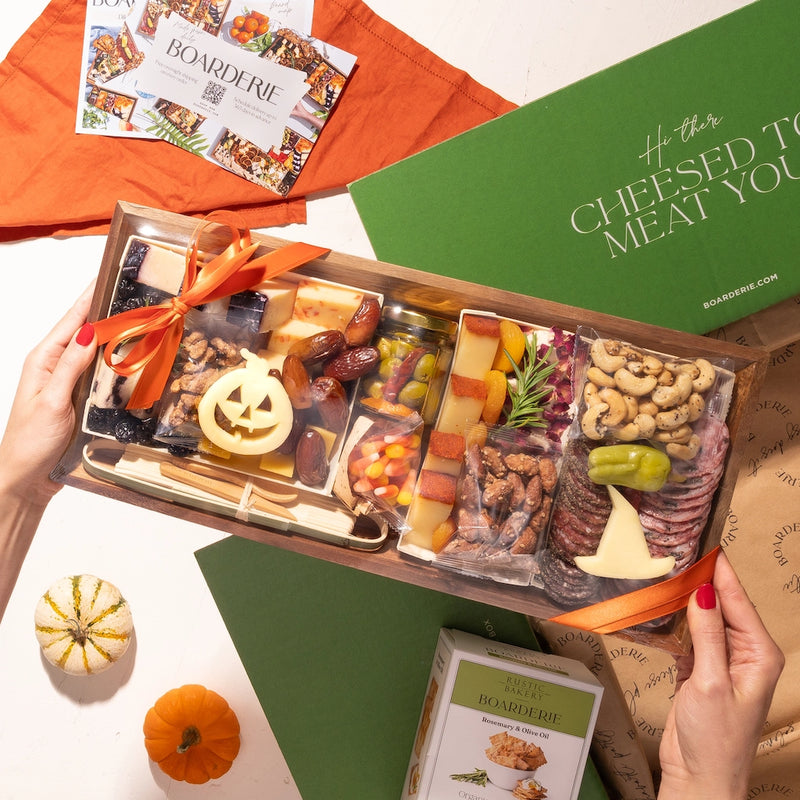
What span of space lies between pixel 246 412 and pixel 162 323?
0.26 meters

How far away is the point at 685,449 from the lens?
1425 mm

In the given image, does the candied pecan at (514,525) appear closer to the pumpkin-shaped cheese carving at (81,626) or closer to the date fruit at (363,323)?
the date fruit at (363,323)

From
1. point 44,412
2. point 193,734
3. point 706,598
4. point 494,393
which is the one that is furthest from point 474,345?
point 193,734

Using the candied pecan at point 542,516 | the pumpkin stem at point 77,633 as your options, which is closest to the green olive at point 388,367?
the candied pecan at point 542,516

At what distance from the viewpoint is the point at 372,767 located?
204cm

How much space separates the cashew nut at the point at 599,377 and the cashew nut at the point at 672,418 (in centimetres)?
12

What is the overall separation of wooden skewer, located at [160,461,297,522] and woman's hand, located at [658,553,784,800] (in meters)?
0.96

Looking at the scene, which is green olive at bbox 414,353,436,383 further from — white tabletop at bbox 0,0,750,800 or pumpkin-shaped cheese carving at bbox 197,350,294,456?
white tabletop at bbox 0,0,750,800

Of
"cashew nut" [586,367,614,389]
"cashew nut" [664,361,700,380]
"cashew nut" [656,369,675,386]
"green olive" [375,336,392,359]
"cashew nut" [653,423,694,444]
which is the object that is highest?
"cashew nut" [664,361,700,380]

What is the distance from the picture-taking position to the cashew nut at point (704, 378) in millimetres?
1438

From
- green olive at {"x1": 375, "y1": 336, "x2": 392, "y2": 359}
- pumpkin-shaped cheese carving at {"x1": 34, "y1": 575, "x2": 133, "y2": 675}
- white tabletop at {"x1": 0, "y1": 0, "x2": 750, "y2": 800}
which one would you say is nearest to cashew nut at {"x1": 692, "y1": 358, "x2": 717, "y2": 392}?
green olive at {"x1": 375, "y1": 336, "x2": 392, "y2": 359}

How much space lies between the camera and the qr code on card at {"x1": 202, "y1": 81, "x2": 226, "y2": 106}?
6.98ft

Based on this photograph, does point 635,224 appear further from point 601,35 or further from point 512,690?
point 512,690

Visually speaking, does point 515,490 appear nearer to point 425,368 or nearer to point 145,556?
point 425,368
